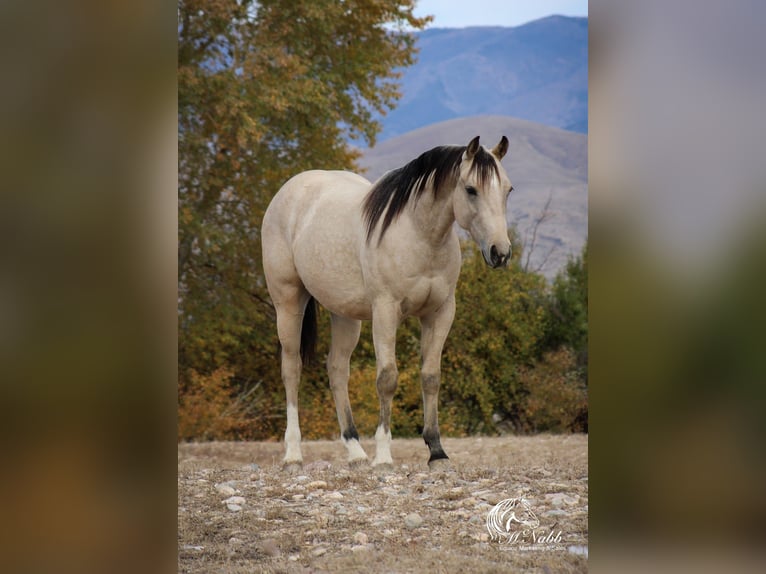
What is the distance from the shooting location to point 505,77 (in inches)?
461

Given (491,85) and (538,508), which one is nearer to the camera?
(538,508)

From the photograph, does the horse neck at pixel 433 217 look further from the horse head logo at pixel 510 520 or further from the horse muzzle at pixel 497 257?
the horse head logo at pixel 510 520

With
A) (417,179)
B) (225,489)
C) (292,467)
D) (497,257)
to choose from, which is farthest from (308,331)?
(497,257)

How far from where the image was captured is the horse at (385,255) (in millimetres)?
4152

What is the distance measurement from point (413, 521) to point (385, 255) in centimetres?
148

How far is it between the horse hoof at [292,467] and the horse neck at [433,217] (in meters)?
1.68

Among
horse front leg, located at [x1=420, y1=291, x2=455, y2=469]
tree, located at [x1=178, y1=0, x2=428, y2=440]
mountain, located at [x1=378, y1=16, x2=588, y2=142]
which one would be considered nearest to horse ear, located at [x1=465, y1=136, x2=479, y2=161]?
horse front leg, located at [x1=420, y1=291, x2=455, y2=469]
